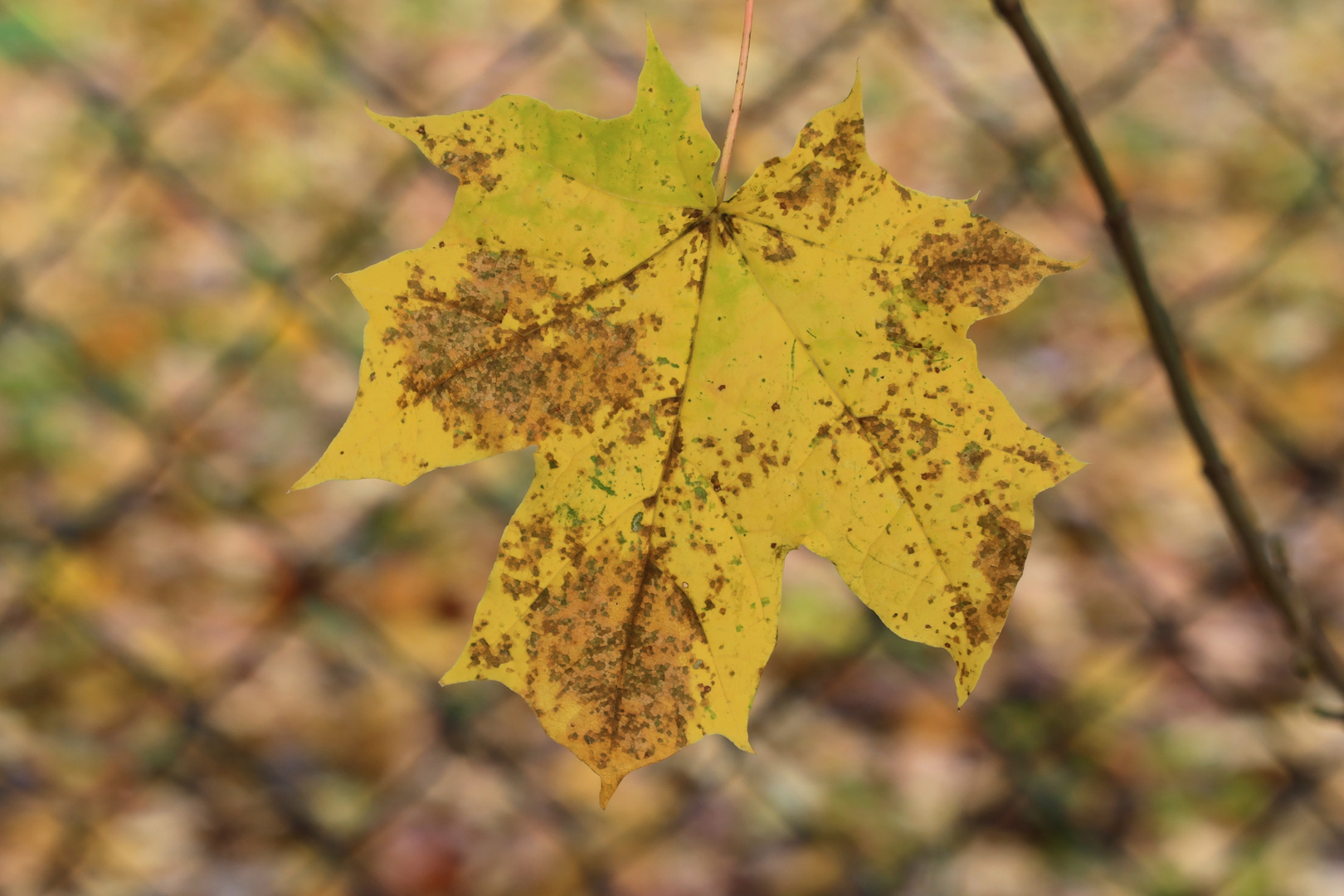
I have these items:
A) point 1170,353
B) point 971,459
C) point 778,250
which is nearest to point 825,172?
point 778,250

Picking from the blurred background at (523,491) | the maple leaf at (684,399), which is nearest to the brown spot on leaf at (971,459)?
the maple leaf at (684,399)

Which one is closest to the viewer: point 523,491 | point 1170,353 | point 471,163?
point 471,163

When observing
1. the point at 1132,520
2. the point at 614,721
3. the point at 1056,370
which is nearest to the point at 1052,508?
the point at 1132,520

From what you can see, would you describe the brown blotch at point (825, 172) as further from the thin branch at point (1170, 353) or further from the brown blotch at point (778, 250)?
the thin branch at point (1170, 353)

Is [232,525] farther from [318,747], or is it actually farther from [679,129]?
[679,129]

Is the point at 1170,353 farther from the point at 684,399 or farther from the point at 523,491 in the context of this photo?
the point at 523,491

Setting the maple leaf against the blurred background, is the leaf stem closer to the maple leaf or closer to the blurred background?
the maple leaf
